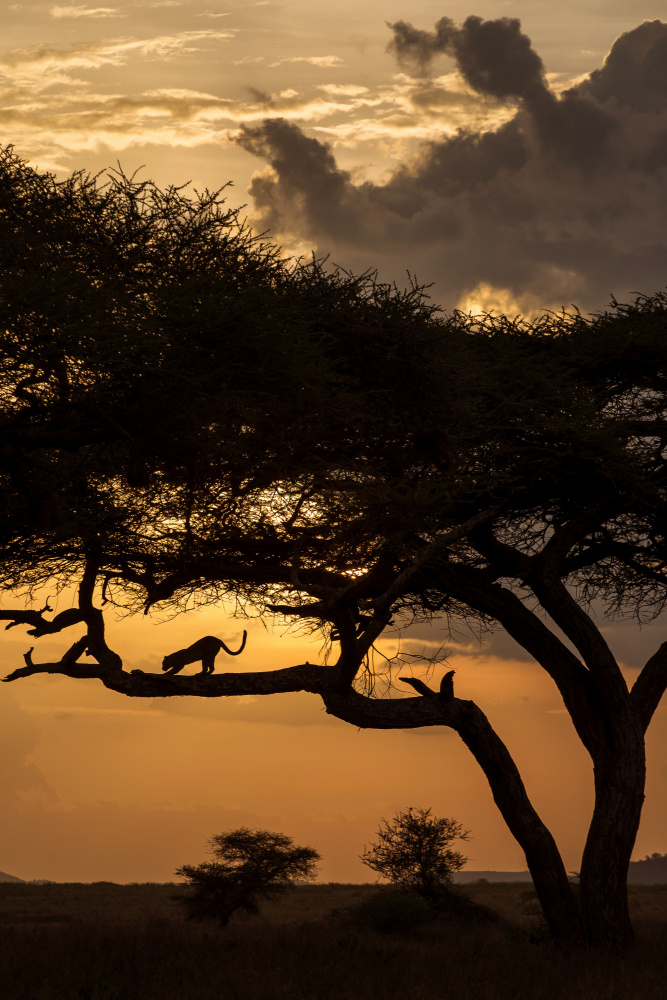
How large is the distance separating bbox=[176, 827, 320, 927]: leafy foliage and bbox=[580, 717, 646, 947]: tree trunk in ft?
50.1

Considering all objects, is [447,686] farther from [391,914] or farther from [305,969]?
[391,914]

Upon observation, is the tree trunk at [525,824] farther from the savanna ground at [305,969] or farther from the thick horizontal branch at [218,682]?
the thick horizontal branch at [218,682]

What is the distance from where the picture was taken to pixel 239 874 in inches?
1158

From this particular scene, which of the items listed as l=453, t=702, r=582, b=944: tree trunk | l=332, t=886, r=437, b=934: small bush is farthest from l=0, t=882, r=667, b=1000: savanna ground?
l=332, t=886, r=437, b=934: small bush

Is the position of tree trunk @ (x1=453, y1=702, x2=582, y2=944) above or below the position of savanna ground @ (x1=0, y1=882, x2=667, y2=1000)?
above

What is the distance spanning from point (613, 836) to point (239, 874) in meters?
16.5

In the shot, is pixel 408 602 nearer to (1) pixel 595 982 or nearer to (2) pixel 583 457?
(2) pixel 583 457

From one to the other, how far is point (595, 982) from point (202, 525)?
8995mm

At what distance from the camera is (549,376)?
17500mm

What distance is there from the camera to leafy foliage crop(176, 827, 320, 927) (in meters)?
29.2

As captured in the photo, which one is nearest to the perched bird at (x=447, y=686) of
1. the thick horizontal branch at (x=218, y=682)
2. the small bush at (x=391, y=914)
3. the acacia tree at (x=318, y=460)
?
the acacia tree at (x=318, y=460)

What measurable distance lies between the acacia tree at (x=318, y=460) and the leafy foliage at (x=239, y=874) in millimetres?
14983

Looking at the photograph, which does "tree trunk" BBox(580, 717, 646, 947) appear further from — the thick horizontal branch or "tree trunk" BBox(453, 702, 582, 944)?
the thick horizontal branch

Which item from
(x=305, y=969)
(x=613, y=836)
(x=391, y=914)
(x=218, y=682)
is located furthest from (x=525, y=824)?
(x=391, y=914)
